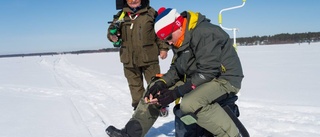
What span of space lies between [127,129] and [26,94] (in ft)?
14.1

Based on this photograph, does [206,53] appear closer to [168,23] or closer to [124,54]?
[168,23]

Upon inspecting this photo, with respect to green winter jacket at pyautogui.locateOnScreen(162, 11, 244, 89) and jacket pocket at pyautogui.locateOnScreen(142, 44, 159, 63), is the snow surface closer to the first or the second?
jacket pocket at pyautogui.locateOnScreen(142, 44, 159, 63)

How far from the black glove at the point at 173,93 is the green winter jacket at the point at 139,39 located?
1159 millimetres

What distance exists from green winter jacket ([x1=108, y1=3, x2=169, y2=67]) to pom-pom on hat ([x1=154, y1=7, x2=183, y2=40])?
3.53ft

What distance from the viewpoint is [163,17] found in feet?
7.45

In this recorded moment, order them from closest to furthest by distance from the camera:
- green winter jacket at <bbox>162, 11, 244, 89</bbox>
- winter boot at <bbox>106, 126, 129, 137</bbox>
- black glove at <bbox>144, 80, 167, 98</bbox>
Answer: green winter jacket at <bbox>162, 11, 244, 89</bbox>, black glove at <bbox>144, 80, 167, 98</bbox>, winter boot at <bbox>106, 126, 129, 137</bbox>

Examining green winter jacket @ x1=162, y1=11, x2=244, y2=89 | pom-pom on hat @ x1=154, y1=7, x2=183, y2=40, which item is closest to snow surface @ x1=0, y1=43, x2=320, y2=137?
green winter jacket @ x1=162, y1=11, x2=244, y2=89

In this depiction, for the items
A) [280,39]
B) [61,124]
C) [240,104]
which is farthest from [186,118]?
[280,39]

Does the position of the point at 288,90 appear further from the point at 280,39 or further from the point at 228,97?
the point at 280,39

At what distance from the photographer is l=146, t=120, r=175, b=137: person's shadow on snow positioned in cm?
308

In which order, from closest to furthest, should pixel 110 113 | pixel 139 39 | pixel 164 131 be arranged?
pixel 164 131
pixel 139 39
pixel 110 113

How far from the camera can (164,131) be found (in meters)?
3.18

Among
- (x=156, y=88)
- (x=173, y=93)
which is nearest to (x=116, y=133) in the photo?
(x=156, y=88)

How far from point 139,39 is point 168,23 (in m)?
1.15
